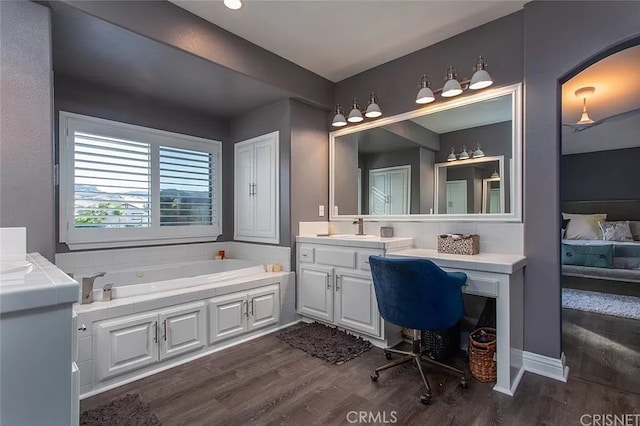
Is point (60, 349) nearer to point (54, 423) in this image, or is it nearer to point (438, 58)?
point (54, 423)

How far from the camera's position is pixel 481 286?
2.15 meters

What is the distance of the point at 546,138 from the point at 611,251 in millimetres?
3929

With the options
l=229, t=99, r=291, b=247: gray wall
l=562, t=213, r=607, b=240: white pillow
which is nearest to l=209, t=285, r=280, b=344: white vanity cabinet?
l=229, t=99, r=291, b=247: gray wall

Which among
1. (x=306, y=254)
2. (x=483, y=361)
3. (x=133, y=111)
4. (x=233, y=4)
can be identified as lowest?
(x=483, y=361)

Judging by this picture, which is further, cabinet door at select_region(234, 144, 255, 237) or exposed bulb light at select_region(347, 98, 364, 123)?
cabinet door at select_region(234, 144, 255, 237)

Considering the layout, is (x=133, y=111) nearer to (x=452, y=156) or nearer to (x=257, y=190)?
(x=257, y=190)

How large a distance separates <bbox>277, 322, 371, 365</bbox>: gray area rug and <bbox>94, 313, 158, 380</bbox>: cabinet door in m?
1.12

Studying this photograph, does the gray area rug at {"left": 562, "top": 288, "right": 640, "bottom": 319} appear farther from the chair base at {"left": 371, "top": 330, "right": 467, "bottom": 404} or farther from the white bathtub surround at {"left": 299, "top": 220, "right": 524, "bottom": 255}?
the chair base at {"left": 371, "top": 330, "right": 467, "bottom": 404}

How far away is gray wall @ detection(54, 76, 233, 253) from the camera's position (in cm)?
290

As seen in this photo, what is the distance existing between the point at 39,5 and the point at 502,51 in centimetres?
318

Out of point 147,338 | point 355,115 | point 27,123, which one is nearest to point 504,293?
point 355,115

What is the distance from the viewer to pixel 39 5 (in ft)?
6.12

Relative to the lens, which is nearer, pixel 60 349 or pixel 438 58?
pixel 60 349

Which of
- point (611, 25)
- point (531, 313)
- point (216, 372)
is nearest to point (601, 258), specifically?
point (531, 313)
